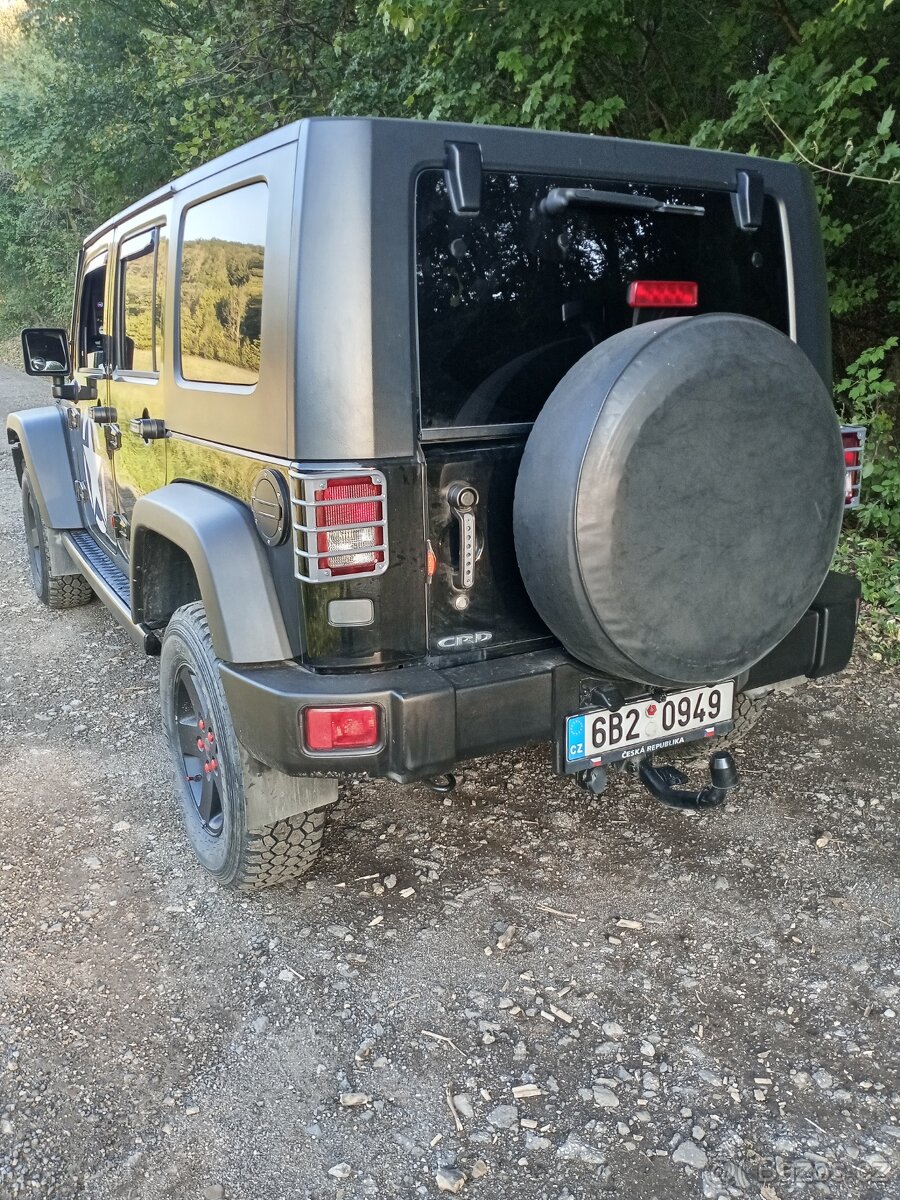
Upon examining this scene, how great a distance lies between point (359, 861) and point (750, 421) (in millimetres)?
1782

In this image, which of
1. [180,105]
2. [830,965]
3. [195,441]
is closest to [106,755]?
[195,441]

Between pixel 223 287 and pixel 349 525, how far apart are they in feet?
3.10

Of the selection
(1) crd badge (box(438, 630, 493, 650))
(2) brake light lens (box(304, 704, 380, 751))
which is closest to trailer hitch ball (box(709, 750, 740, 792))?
(1) crd badge (box(438, 630, 493, 650))

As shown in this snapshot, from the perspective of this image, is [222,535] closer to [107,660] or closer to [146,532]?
[146,532]

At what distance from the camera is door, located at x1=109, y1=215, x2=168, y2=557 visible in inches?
127

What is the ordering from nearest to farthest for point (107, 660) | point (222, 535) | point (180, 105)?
point (222, 535)
point (107, 660)
point (180, 105)

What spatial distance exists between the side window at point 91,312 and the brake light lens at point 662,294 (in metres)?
2.81

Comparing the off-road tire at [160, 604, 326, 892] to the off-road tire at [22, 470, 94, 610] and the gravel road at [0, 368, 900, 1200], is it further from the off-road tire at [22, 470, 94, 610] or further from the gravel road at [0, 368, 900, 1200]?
the off-road tire at [22, 470, 94, 610]

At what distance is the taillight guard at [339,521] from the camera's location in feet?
7.07

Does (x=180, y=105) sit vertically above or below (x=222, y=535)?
above

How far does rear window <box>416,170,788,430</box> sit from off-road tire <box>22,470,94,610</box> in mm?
3762

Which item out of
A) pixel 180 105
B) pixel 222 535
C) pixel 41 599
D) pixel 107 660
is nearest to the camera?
pixel 222 535

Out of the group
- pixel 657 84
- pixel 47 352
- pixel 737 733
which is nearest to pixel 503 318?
pixel 737 733

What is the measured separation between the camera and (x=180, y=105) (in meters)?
11.8
